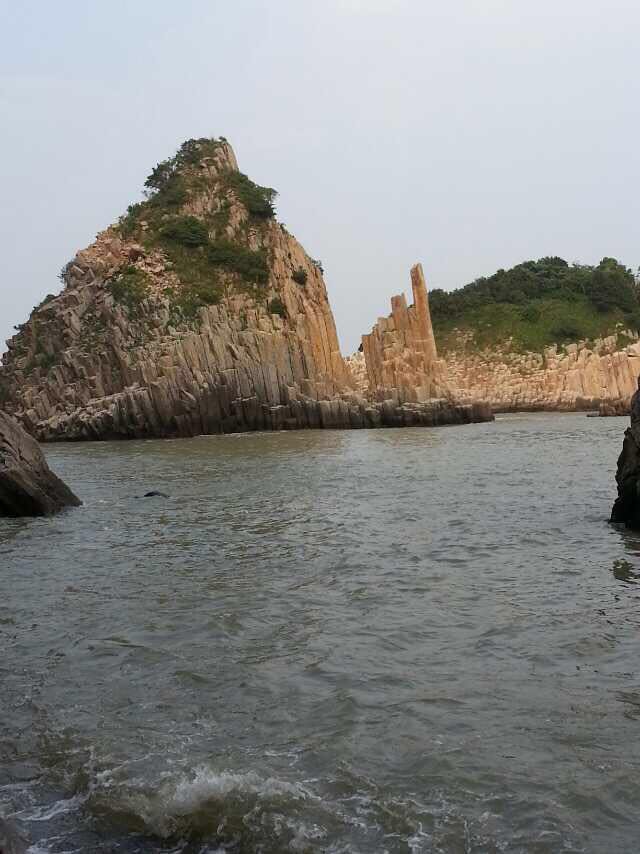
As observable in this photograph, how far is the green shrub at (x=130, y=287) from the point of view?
55656mm

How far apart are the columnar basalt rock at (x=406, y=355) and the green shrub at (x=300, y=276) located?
299 inches

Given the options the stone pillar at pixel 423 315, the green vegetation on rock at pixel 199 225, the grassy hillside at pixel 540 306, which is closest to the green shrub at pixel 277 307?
the green vegetation on rock at pixel 199 225

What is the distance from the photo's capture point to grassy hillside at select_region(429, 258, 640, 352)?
9006 centimetres

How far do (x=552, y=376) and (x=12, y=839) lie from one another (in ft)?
245

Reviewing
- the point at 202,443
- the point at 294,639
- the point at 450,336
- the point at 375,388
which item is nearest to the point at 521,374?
the point at 450,336

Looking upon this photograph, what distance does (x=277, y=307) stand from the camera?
5891cm

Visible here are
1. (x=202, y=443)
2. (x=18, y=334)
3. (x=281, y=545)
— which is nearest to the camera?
(x=281, y=545)

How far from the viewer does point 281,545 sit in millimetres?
12750

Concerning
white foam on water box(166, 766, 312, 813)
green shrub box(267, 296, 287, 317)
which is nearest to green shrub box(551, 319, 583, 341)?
green shrub box(267, 296, 287, 317)

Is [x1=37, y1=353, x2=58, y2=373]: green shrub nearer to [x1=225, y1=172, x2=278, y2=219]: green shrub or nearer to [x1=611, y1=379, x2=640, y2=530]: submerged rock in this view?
[x1=225, y1=172, x2=278, y2=219]: green shrub

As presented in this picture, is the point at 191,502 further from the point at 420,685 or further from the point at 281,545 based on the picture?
the point at 420,685

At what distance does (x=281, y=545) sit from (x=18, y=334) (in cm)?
5724

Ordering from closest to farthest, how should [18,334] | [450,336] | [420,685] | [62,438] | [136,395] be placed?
[420,685] < [136,395] < [62,438] < [18,334] < [450,336]

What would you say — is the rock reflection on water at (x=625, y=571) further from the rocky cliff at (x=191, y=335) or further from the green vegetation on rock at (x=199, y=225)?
the green vegetation on rock at (x=199, y=225)
